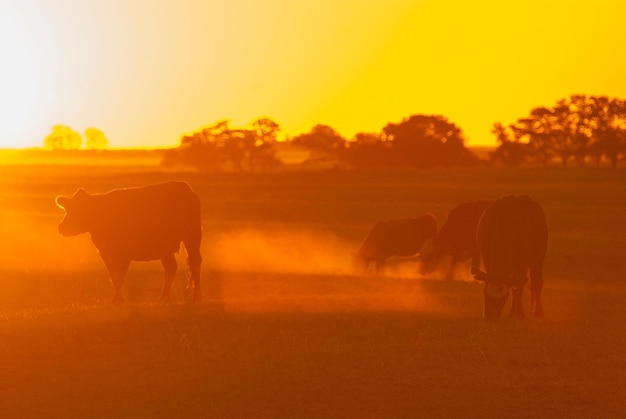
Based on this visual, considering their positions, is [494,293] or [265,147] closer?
[494,293]

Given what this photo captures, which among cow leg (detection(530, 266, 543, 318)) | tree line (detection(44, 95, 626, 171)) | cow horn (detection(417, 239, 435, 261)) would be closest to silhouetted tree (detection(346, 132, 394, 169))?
tree line (detection(44, 95, 626, 171))

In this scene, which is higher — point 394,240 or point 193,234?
point 193,234

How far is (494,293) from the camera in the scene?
16328 millimetres

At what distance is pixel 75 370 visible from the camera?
1362 cm

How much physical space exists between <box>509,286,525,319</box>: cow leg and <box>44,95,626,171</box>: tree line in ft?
288

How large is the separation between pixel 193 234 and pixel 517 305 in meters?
5.84

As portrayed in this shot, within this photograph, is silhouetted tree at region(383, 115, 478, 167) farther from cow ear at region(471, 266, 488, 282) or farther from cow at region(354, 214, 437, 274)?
cow ear at region(471, 266, 488, 282)

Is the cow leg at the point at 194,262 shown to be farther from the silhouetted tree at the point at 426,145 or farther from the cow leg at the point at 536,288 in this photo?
the silhouetted tree at the point at 426,145

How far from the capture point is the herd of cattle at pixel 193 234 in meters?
16.7

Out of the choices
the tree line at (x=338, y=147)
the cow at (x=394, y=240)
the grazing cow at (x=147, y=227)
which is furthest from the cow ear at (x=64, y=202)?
the tree line at (x=338, y=147)

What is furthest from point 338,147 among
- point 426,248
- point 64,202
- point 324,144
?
point 64,202

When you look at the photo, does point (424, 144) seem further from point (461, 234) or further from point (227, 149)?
point (461, 234)

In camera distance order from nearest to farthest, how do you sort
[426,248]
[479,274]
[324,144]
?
1. [479,274]
2. [426,248]
3. [324,144]

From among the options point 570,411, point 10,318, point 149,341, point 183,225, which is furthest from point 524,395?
point 183,225
